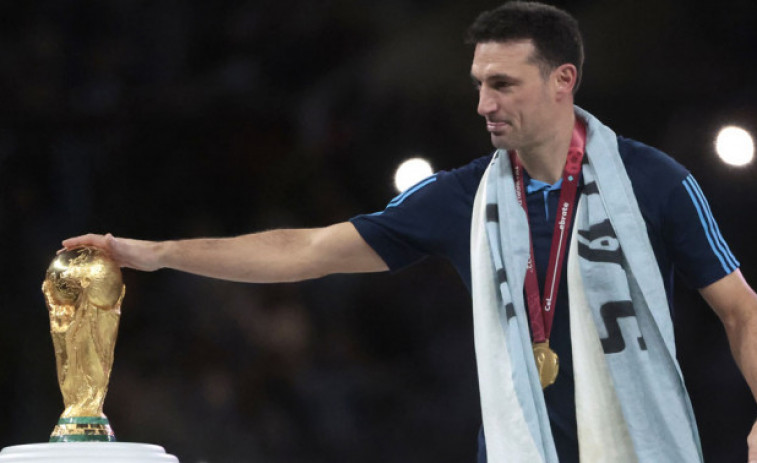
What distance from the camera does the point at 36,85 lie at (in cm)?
413

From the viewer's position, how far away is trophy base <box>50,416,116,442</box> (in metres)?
2.10

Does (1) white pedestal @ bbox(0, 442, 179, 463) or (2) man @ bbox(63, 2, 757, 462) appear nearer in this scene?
(1) white pedestal @ bbox(0, 442, 179, 463)

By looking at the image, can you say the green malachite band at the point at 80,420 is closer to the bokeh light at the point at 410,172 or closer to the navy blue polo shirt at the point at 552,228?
the navy blue polo shirt at the point at 552,228

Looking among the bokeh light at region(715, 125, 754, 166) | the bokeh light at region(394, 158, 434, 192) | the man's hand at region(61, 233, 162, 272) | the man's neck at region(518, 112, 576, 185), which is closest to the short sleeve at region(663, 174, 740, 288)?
the man's neck at region(518, 112, 576, 185)

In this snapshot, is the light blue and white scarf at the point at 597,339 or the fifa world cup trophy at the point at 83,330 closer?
the fifa world cup trophy at the point at 83,330

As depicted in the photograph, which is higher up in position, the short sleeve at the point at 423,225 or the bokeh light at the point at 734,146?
the bokeh light at the point at 734,146

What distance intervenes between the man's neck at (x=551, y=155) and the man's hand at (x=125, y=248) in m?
0.78

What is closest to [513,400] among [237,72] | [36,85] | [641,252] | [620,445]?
[620,445]

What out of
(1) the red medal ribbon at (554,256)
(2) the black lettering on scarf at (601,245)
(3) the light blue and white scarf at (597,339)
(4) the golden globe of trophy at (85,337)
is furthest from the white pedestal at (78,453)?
(2) the black lettering on scarf at (601,245)

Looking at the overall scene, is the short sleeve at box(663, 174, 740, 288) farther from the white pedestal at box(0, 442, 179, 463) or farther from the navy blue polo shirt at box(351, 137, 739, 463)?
the white pedestal at box(0, 442, 179, 463)

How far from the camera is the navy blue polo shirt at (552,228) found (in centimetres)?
229

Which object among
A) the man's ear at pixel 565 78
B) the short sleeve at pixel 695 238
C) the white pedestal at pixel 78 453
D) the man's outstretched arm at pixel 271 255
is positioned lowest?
the white pedestal at pixel 78 453

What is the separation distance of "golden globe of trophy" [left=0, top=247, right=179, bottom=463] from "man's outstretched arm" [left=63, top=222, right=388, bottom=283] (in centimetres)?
20

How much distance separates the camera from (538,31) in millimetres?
2461
